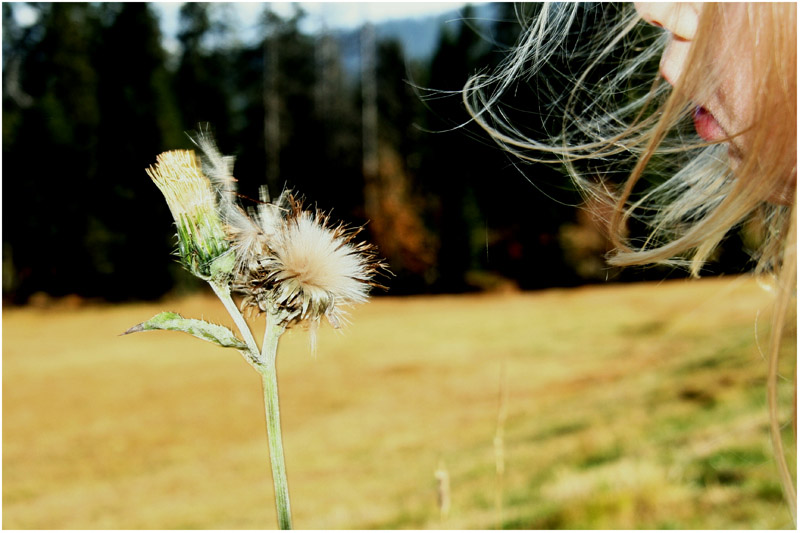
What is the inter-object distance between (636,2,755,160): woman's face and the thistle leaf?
0.43 metres

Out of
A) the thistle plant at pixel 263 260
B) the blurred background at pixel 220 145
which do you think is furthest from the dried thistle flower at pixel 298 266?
the blurred background at pixel 220 145

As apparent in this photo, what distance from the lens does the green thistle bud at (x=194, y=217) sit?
441mm

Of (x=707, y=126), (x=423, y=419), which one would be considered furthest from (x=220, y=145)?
(x=707, y=126)

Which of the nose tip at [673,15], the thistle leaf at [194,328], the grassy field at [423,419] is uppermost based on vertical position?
the nose tip at [673,15]

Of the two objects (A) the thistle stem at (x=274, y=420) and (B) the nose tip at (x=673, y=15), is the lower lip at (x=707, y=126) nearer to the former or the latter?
(B) the nose tip at (x=673, y=15)

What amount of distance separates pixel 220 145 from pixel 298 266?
46.5 ft

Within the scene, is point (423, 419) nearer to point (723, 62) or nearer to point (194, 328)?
point (723, 62)

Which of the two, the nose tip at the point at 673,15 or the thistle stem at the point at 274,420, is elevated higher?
the nose tip at the point at 673,15

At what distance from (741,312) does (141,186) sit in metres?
11.5

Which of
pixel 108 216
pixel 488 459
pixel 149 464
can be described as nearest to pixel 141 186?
pixel 108 216

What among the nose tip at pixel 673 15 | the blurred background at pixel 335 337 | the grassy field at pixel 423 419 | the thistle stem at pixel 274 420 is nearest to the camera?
the thistle stem at pixel 274 420

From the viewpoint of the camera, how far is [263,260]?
18.7 inches

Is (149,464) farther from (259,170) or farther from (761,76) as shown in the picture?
(259,170)

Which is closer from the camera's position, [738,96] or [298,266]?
[298,266]
